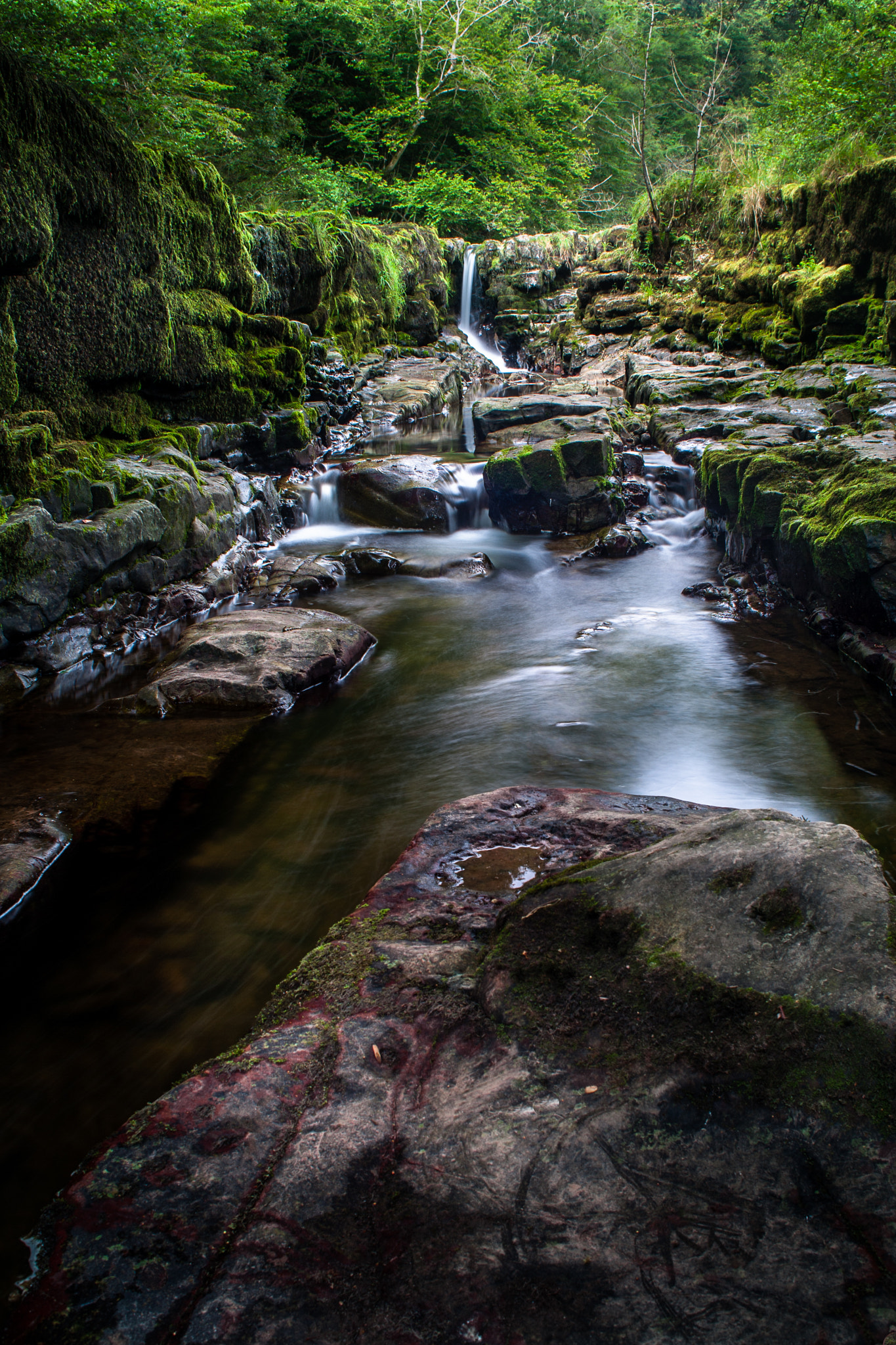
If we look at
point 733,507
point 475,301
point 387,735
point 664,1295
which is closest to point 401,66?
point 475,301

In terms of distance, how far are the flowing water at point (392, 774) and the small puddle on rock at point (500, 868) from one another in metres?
0.79

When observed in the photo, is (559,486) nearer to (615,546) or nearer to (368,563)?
(615,546)

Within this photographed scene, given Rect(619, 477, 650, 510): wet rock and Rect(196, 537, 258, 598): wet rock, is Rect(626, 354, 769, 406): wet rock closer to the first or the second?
Rect(619, 477, 650, 510): wet rock

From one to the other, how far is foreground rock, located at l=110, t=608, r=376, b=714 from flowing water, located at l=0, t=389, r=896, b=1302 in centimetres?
25

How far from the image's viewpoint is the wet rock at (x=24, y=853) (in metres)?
3.48

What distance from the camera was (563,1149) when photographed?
65.1 inches

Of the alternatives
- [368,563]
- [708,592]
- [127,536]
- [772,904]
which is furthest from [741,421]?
[772,904]

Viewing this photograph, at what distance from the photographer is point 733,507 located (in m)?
8.32

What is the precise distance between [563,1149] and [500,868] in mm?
1408

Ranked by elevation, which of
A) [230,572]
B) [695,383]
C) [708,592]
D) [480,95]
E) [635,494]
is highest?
[480,95]

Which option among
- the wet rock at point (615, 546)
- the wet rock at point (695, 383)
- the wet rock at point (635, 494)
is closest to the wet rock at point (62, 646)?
the wet rock at point (615, 546)

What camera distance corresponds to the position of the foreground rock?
533 cm

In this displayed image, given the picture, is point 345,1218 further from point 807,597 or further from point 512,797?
point 807,597

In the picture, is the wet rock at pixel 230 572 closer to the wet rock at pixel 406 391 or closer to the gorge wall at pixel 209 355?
the gorge wall at pixel 209 355
